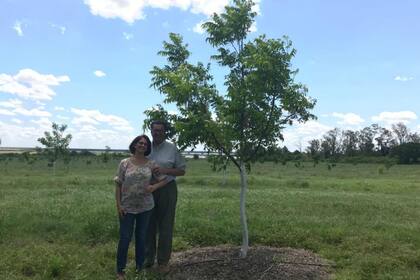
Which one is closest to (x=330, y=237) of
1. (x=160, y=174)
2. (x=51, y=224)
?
(x=160, y=174)

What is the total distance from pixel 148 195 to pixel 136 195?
0.16 metres

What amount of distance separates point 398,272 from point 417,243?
1.82m

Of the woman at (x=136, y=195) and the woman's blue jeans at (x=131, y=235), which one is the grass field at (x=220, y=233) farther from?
the woman at (x=136, y=195)

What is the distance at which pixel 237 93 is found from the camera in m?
6.61

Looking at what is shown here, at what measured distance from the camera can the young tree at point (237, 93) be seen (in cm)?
642

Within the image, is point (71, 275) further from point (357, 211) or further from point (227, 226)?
point (357, 211)

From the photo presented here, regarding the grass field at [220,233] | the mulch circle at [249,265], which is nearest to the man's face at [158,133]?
the mulch circle at [249,265]

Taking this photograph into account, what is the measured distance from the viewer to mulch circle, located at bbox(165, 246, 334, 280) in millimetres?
6535

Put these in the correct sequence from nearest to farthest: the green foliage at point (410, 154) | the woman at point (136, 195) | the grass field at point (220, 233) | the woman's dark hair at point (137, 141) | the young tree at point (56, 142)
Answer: the woman at point (136, 195), the woman's dark hair at point (137, 141), the grass field at point (220, 233), the young tree at point (56, 142), the green foliage at point (410, 154)

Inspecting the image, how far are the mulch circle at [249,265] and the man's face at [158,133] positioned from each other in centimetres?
178

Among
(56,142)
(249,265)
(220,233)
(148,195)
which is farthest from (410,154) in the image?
(148,195)

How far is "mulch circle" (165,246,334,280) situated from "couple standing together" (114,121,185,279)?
43 cm

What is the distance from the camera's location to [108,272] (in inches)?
267

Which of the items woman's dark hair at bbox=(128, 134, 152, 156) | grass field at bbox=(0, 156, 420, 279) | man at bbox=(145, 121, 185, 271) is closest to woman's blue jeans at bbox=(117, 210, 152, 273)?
man at bbox=(145, 121, 185, 271)
